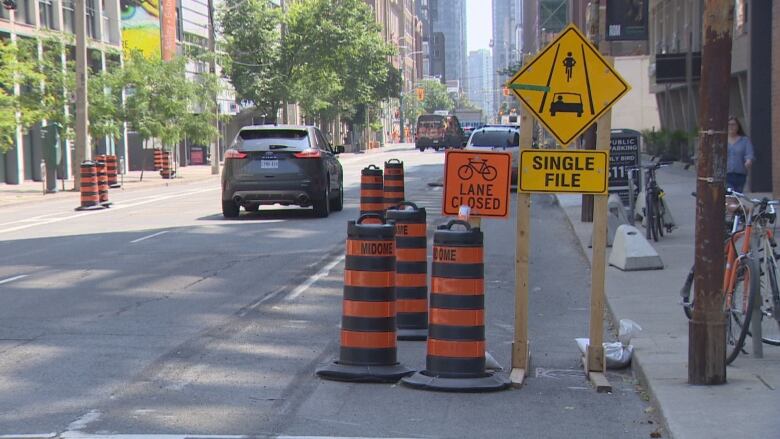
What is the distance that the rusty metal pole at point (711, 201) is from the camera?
24.5 ft

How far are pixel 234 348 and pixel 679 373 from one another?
11.7 ft

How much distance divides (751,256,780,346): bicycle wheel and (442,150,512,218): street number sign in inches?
80.8

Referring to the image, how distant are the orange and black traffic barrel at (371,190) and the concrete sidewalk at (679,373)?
17.1 ft

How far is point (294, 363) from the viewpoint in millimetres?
8789

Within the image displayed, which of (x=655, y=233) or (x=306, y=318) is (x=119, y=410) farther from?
(x=655, y=233)

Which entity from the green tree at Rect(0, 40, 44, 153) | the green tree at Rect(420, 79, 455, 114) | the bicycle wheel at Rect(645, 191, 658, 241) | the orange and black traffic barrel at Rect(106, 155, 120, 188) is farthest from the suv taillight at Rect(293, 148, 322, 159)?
the green tree at Rect(420, 79, 455, 114)

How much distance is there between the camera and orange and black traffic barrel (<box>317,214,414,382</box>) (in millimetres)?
8078

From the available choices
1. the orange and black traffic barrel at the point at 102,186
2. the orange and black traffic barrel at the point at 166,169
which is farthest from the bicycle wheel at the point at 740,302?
the orange and black traffic barrel at the point at 166,169

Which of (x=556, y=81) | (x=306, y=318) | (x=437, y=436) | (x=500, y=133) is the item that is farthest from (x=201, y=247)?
(x=500, y=133)

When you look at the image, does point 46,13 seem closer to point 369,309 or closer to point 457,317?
point 369,309

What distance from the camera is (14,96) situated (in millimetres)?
33188

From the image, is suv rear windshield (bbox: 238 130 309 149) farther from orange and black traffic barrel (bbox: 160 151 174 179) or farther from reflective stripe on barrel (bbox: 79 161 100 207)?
orange and black traffic barrel (bbox: 160 151 174 179)

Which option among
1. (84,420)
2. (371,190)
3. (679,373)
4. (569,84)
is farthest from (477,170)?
(371,190)

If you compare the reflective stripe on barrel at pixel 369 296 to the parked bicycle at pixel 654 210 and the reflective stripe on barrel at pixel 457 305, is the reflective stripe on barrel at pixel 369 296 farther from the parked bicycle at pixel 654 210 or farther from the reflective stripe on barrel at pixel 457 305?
the parked bicycle at pixel 654 210
